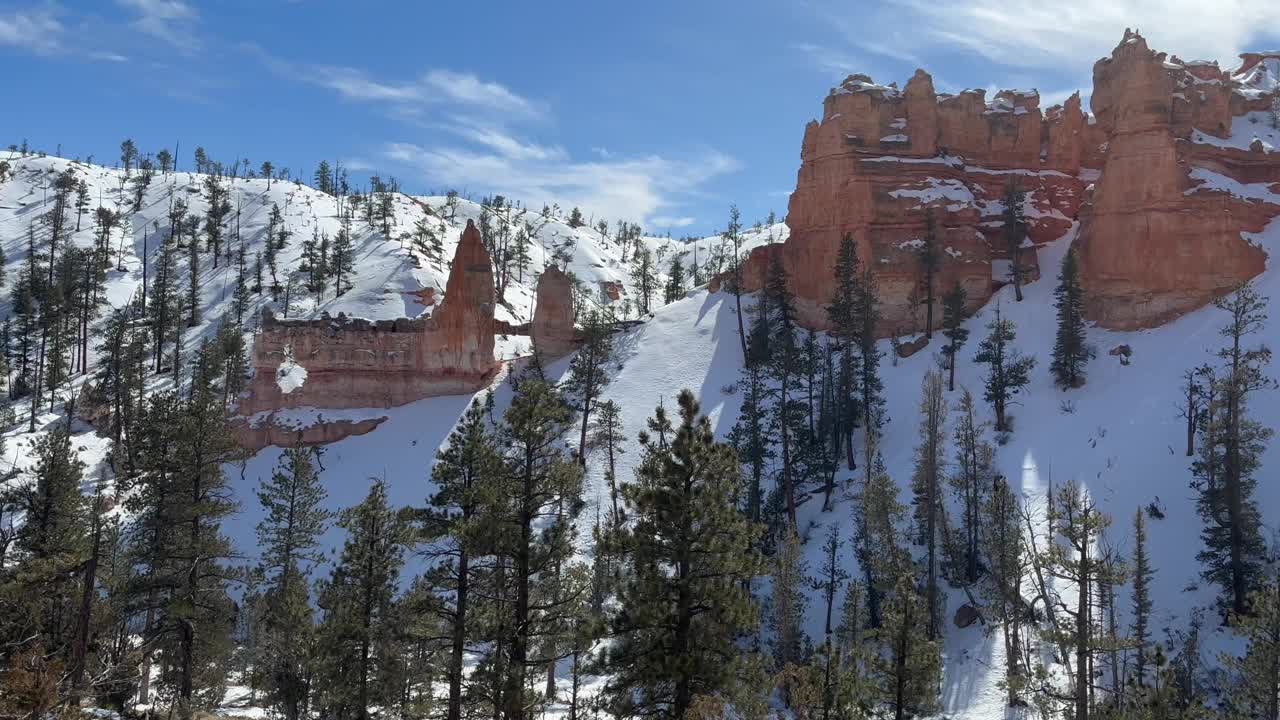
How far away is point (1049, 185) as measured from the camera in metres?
61.4

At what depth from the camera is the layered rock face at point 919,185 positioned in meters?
55.4

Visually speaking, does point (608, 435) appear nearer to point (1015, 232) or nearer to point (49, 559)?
point (49, 559)

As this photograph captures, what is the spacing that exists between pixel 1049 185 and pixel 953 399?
89.0 ft

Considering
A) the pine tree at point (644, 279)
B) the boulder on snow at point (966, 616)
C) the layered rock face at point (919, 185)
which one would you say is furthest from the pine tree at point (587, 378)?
the boulder on snow at point (966, 616)

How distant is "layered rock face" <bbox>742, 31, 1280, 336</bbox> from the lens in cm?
4753

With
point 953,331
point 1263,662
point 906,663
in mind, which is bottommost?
point 906,663

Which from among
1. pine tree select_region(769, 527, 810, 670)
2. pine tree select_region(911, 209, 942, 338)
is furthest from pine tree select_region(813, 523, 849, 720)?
pine tree select_region(911, 209, 942, 338)

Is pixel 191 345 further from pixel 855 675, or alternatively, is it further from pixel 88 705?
pixel 855 675

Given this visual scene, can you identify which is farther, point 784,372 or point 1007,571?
point 784,372

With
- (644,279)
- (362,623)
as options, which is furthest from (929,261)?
(362,623)

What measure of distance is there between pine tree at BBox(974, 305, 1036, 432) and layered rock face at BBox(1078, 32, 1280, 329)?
7.76 metres

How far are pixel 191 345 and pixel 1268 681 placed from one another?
75642 millimetres

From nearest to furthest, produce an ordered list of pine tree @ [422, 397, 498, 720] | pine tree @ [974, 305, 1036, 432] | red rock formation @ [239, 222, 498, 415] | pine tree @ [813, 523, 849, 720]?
pine tree @ [422, 397, 498, 720], pine tree @ [813, 523, 849, 720], pine tree @ [974, 305, 1036, 432], red rock formation @ [239, 222, 498, 415]

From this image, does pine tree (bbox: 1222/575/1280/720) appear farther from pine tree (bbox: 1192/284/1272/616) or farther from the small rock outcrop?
the small rock outcrop
